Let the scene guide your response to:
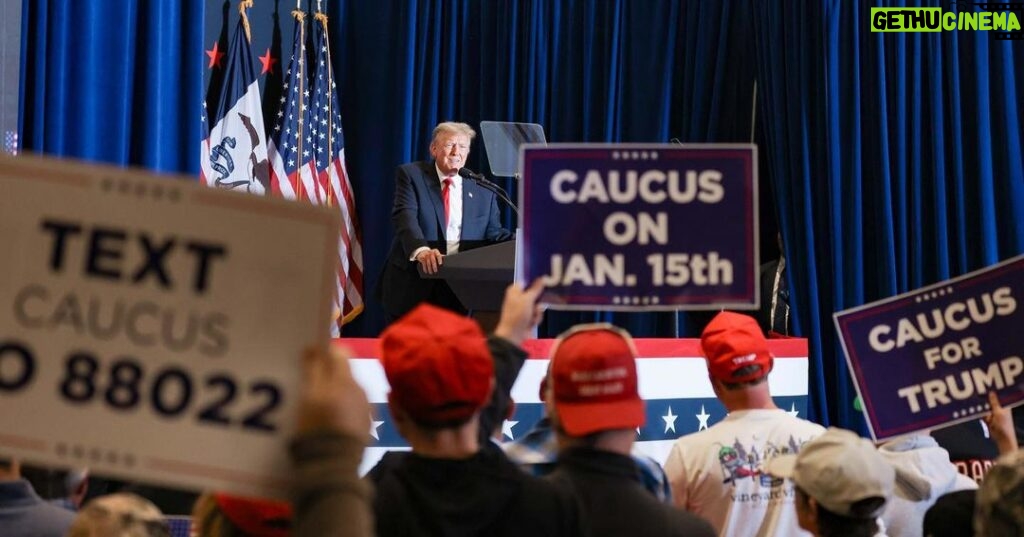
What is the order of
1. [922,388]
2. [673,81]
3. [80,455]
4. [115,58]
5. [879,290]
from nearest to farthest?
[80,455] → [922,388] → [115,58] → [879,290] → [673,81]

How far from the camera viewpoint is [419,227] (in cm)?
634

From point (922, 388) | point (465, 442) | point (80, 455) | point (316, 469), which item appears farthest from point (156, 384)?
point (922, 388)

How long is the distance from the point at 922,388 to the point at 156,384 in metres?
1.71

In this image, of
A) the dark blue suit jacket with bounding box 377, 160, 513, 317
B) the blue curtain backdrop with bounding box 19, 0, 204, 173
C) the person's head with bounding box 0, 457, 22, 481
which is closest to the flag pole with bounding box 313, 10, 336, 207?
the dark blue suit jacket with bounding box 377, 160, 513, 317

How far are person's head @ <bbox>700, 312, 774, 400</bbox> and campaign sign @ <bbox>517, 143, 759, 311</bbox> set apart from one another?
0.31 metres

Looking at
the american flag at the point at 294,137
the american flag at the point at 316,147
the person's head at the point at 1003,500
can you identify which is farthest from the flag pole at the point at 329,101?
the person's head at the point at 1003,500

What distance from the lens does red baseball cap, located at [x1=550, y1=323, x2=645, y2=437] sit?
76.9 inches

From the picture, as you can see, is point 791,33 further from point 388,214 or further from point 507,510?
point 507,510

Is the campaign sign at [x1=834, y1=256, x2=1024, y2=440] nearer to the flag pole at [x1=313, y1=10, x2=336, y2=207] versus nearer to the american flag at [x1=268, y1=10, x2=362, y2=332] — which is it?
the american flag at [x1=268, y1=10, x2=362, y2=332]

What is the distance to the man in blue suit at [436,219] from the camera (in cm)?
609

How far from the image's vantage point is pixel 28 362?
1.39m

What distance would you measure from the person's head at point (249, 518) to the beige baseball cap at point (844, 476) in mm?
884

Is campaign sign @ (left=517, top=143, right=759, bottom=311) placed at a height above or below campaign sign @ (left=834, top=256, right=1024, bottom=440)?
above

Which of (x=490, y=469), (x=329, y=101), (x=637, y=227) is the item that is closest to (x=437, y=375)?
(x=490, y=469)
